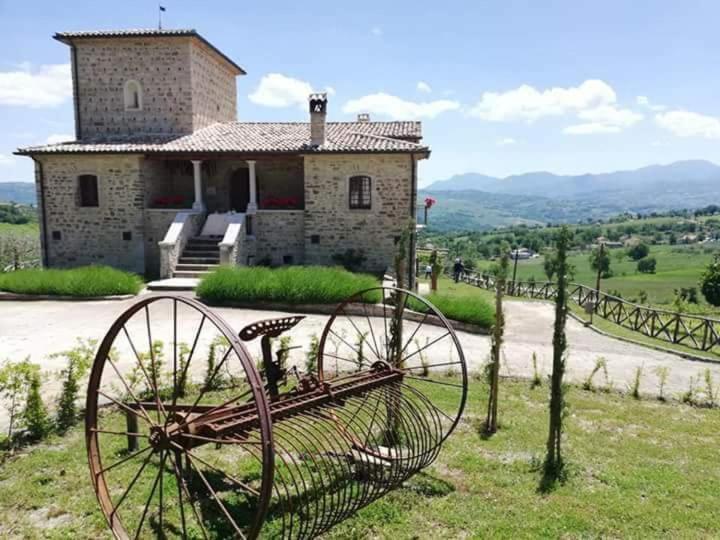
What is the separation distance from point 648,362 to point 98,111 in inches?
801

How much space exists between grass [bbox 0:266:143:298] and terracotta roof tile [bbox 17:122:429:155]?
5.18m

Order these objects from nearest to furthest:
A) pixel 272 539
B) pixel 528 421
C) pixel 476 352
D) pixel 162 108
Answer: pixel 272 539, pixel 528 421, pixel 476 352, pixel 162 108

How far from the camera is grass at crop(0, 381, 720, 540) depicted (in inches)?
182

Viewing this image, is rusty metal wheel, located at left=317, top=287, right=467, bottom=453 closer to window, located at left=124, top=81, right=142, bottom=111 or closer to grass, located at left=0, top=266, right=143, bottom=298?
grass, located at left=0, top=266, right=143, bottom=298

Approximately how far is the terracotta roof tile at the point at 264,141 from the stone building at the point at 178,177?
0.07 meters

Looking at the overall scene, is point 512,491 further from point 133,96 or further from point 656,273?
point 656,273

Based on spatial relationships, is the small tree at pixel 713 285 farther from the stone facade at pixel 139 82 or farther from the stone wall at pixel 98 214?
the stone wall at pixel 98 214

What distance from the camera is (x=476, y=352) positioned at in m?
11.0

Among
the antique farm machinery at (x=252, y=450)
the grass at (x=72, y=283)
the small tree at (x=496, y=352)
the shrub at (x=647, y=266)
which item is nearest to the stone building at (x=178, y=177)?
the grass at (x=72, y=283)

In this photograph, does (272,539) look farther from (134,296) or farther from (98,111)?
(98,111)

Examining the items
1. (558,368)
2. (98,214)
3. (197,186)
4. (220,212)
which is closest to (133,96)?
(197,186)

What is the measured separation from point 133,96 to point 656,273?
68958 millimetres

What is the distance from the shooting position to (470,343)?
39.0 feet

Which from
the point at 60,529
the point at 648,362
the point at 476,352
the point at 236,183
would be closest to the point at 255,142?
the point at 236,183
